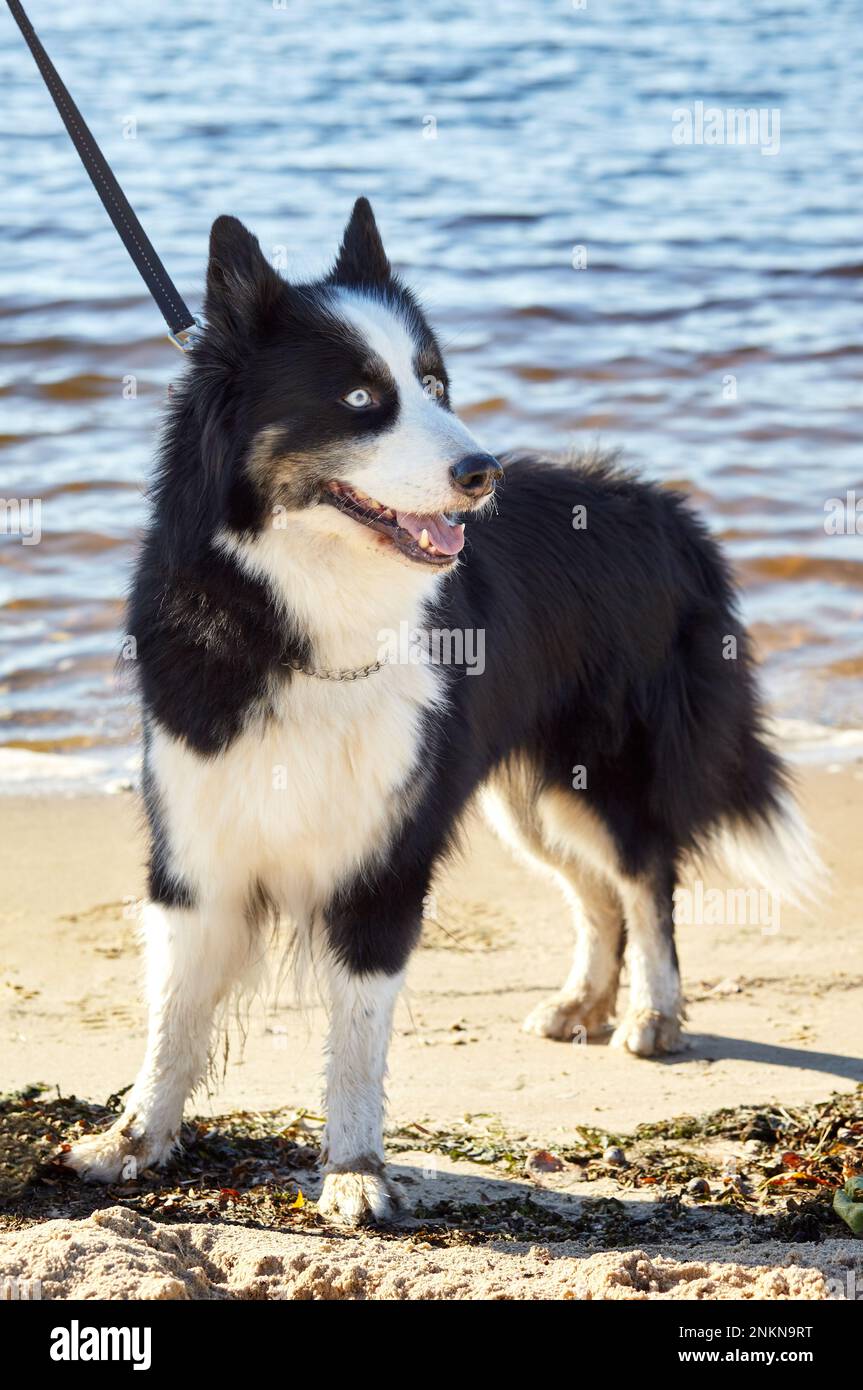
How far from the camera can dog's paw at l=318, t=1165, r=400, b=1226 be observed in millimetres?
3182

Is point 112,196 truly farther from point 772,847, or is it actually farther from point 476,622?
point 772,847

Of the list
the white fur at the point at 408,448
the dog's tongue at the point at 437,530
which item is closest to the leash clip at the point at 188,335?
the white fur at the point at 408,448

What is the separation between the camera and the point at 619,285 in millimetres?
12188

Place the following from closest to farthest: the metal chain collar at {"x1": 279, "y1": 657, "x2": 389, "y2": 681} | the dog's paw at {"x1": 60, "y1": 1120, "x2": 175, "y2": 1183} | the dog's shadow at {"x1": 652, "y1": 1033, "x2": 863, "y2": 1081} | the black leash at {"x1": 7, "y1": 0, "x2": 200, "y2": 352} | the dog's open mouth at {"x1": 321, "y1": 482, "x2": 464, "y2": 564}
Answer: the dog's open mouth at {"x1": 321, "y1": 482, "x2": 464, "y2": 564} < the metal chain collar at {"x1": 279, "y1": 657, "x2": 389, "y2": 681} < the dog's paw at {"x1": 60, "y1": 1120, "x2": 175, "y2": 1183} < the black leash at {"x1": 7, "y1": 0, "x2": 200, "y2": 352} < the dog's shadow at {"x1": 652, "y1": 1033, "x2": 863, "y2": 1081}

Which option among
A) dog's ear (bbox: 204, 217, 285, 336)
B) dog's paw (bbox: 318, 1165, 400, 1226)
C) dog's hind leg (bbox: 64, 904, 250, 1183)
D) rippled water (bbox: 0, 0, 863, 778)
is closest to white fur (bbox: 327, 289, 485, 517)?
dog's ear (bbox: 204, 217, 285, 336)

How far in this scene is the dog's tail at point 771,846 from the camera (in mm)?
4699

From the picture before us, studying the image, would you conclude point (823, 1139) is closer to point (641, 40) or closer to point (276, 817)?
point (276, 817)

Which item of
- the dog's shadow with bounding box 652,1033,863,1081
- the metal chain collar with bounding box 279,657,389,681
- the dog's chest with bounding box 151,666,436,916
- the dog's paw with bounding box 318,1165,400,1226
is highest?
the metal chain collar with bounding box 279,657,389,681

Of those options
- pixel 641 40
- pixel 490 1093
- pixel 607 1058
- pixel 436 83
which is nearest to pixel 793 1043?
pixel 607 1058

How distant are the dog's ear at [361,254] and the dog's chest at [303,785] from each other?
0.85 metres

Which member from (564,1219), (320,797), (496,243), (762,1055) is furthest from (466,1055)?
(496,243)

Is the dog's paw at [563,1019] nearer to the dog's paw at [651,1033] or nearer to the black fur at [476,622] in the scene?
the dog's paw at [651,1033]

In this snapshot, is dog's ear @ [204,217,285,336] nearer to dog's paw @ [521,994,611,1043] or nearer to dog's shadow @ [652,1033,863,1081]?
dog's paw @ [521,994,611,1043]

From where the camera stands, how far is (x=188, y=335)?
3.27m
